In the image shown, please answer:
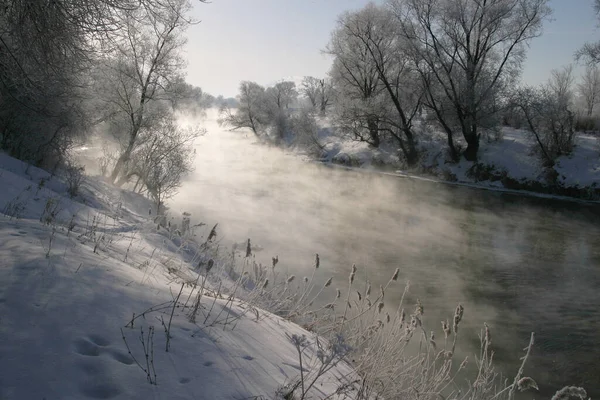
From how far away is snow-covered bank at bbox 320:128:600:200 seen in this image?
935 inches

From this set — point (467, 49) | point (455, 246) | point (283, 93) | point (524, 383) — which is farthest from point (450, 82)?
point (283, 93)

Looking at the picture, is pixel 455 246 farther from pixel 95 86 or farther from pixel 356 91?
pixel 356 91

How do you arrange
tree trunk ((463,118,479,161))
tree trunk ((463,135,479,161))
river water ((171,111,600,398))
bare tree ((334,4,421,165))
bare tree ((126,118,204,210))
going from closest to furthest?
river water ((171,111,600,398)) < bare tree ((126,118,204,210)) < tree trunk ((463,118,479,161)) < tree trunk ((463,135,479,161)) < bare tree ((334,4,421,165))

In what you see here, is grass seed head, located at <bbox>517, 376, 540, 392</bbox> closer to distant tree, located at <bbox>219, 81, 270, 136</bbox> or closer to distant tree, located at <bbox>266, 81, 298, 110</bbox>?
distant tree, located at <bbox>219, 81, 270, 136</bbox>

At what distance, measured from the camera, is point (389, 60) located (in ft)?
110

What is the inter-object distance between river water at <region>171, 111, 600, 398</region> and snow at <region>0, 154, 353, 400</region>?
3.13 meters

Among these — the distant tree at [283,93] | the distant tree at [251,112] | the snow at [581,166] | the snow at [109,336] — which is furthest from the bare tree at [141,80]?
the distant tree at [283,93]

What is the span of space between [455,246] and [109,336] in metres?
14.5

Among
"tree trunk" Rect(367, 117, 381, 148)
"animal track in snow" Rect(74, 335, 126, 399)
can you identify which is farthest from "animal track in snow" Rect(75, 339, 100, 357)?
"tree trunk" Rect(367, 117, 381, 148)

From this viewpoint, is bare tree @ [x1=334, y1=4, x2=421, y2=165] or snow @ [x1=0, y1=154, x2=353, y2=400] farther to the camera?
bare tree @ [x1=334, y1=4, x2=421, y2=165]

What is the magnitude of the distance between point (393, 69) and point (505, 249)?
24306mm

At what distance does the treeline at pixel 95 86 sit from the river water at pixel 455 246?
2983 millimetres

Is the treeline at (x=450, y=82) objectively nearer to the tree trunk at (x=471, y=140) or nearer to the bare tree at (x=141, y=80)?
the tree trunk at (x=471, y=140)

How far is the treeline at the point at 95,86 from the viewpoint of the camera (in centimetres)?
638
